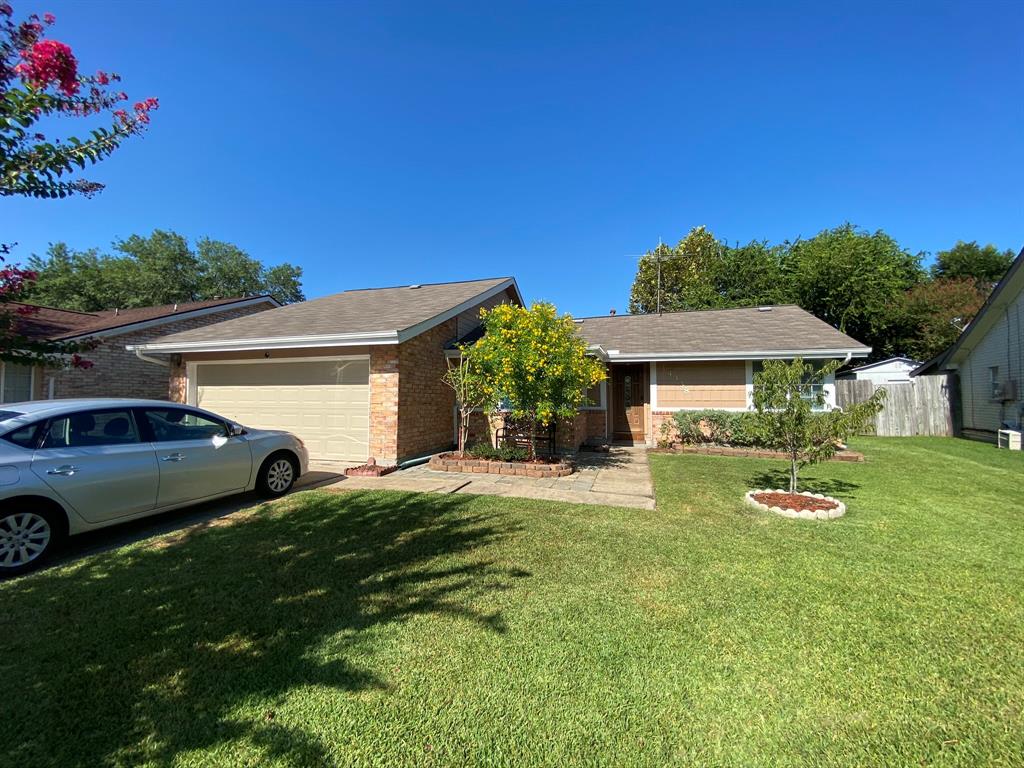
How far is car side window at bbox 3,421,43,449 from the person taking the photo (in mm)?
3949

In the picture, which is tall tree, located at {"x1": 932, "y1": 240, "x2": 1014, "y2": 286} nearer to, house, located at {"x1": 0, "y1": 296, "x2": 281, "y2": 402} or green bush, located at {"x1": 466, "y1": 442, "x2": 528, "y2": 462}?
green bush, located at {"x1": 466, "y1": 442, "x2": 528, "y2": 462}

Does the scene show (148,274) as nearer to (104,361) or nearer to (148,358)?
(104,361)

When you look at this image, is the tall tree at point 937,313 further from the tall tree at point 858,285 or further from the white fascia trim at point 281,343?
the white fascia trim at point 281,343

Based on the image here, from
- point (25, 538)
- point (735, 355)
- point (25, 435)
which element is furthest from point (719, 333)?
point (25, 538)

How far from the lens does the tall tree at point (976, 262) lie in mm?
29344

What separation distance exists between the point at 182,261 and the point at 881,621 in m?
39.7

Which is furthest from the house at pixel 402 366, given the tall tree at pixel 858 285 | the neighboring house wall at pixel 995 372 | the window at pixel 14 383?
the tall tree at pixel 858 285

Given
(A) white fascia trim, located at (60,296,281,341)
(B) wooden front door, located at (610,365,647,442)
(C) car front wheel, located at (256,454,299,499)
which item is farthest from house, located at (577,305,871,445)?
(A) white fascia trim, located at (60,296,281,341)

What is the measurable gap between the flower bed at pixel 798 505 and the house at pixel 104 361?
14.1 meters

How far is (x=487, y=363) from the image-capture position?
8438mm

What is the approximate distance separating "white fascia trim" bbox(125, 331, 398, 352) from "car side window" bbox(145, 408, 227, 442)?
3.00 meters

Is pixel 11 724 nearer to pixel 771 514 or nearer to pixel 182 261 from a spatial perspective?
pixel 771 514

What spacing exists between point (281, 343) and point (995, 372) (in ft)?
65.2

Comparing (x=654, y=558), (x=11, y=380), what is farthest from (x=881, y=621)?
(x=11, y=380)
